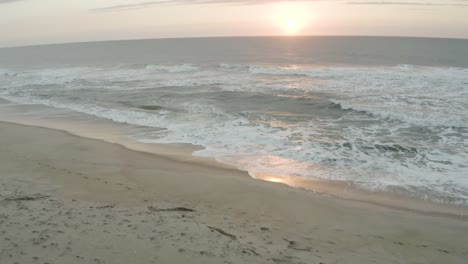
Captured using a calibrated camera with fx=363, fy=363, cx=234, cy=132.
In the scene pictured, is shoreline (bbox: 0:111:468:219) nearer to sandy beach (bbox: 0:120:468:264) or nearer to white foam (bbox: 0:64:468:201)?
sandy beach (bbox: 0:120:468:264)

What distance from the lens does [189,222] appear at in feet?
15.8

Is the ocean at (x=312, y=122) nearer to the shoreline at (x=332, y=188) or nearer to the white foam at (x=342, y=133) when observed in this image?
the white foam at (x=342, y=133)

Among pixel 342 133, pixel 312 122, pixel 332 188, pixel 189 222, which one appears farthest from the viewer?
pixel 312 122

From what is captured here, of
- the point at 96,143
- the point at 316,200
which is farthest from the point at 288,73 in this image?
the point at 316,200

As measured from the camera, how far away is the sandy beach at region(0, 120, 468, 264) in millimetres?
4000

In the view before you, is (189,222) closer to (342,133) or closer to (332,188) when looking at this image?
(332,188)

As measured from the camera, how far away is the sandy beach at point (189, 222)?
4.00m

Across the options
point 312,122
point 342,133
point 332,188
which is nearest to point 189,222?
point 332,188

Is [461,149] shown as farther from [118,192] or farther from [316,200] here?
[118,192]

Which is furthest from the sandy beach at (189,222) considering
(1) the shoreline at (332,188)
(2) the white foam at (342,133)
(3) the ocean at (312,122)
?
(2) the white foam at (342,133)

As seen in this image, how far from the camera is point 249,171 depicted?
7949mm

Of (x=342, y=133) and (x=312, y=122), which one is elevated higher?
(x=312, y=122)

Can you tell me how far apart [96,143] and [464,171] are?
8983 millimetres

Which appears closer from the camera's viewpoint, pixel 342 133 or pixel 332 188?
pixel 332 188
